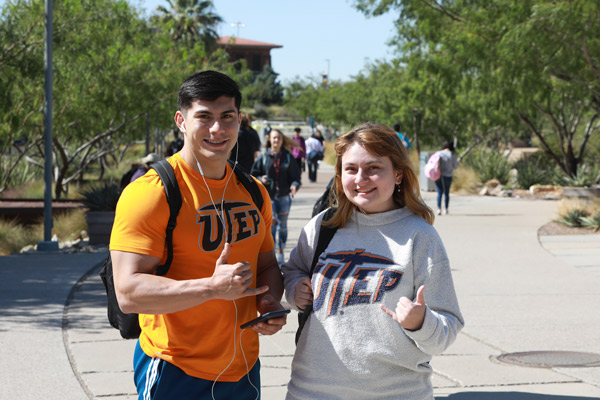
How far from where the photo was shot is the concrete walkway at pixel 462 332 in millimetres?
5852

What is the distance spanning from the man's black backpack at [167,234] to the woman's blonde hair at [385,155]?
32cm

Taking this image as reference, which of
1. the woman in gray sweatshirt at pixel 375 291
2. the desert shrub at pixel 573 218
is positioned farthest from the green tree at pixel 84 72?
the woman in gray sweatshirt at pixel 375 291

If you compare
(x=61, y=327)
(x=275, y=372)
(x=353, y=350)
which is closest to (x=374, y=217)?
(x=353, y=350)

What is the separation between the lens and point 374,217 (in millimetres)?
3025

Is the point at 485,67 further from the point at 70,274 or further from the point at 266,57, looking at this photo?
the point at 266,57

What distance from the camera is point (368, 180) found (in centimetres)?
301

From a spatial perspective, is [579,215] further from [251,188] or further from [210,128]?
[210,128]

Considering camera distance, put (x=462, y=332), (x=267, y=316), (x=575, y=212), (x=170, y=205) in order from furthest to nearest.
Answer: (x=575, y=212) → (x=462, y=332) → (x=267, y=316) → (x=170, y=205)

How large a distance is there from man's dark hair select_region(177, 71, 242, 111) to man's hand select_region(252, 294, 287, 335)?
73 cm

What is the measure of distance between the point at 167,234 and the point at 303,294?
20.2 inches

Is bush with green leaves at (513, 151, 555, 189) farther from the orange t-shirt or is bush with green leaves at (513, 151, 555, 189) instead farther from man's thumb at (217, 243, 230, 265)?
man's thumb at (217, 243, 230, 265)

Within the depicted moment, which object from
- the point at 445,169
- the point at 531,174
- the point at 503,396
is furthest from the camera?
the point at 531,174

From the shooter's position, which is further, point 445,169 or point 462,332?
point 445,169

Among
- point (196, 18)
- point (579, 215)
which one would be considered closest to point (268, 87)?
point (196, 18)
